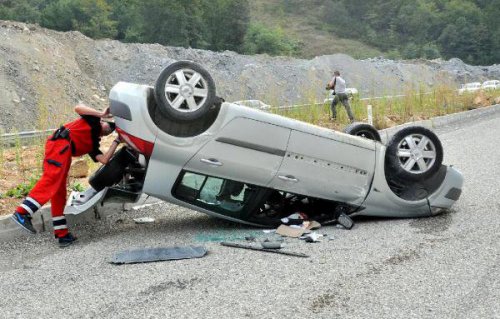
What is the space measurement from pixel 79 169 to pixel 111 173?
111 inches

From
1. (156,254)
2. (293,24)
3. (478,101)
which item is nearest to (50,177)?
(156,254)

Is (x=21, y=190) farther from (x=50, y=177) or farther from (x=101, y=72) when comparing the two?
(x=101, y=72)

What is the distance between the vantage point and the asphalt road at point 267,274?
16.1 ft

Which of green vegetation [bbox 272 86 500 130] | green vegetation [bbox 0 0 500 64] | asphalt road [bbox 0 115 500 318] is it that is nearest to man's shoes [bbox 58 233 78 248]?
asphalt road [bbox 0 115 500 318]

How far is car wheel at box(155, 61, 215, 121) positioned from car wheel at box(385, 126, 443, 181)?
2262 mm

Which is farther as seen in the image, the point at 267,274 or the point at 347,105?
the point at 347,105

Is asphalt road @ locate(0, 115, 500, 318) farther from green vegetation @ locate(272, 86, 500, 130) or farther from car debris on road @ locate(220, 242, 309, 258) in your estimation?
green vegetation @ locate(272, 86, 500, 130)

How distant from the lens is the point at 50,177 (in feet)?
22.0

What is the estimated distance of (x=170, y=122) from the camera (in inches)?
260

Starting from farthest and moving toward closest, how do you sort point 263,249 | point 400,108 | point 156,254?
1. point 400,108
2. point 263,249
3. point 156,254

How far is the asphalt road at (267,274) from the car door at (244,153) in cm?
70

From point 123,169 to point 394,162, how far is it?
121 inches

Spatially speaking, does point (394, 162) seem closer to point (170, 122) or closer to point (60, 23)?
point (170, 122)

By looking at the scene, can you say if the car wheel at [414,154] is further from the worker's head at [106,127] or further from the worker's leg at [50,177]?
the worker's leg at [50,177]
